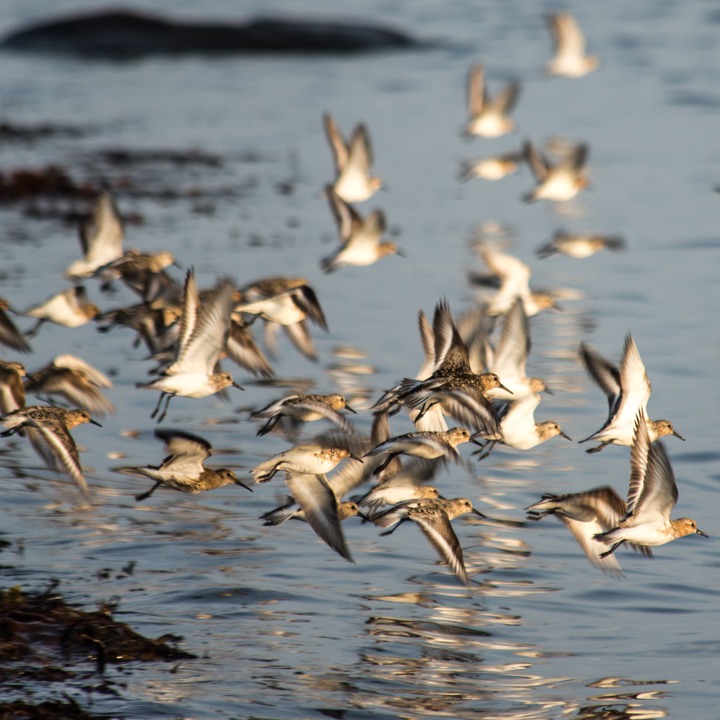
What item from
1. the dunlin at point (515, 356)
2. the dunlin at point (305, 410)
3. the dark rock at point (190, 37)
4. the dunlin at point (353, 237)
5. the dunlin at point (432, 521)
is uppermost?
the dark rock at point (190, 37)

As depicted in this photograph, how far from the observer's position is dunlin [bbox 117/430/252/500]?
328 inches

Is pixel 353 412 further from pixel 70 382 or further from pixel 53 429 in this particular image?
pixel 70 382

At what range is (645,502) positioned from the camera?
7531 millimetres

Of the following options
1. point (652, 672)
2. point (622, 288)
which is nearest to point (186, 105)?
point (622, 288)

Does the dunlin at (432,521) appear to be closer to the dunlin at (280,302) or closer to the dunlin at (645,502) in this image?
the dunlin at (645,502)

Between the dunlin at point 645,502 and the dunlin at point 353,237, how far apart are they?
6.25m

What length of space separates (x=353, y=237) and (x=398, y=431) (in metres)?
2.76

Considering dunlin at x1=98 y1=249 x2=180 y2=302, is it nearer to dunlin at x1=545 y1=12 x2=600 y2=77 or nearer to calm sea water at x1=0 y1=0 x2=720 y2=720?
calm sea water at x1=0 y1=0 x2=720 y2=720

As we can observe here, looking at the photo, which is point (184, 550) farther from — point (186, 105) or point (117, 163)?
point (186, 105)

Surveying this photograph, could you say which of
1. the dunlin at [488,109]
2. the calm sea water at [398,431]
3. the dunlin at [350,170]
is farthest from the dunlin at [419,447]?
the dunlin at [488,109]

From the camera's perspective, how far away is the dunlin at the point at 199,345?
893 centimetres

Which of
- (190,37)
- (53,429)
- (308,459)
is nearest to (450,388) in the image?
(308,459)

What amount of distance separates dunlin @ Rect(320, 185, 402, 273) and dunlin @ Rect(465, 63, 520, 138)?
7.24 meters

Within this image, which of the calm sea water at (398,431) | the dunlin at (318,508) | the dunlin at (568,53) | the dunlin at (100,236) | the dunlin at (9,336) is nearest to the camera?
the calm sea water at (398,431)
